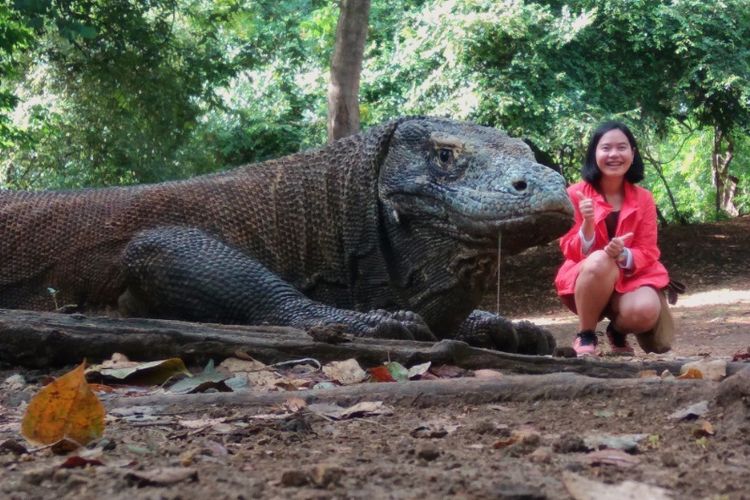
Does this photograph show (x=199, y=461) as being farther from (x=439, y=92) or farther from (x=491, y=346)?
(x=439, y=92)

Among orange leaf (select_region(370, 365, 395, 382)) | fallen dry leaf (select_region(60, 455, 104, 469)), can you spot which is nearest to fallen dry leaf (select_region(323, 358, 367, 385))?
orange leaf (select_region(370, 365, 395, 382))

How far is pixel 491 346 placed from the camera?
4.38 m

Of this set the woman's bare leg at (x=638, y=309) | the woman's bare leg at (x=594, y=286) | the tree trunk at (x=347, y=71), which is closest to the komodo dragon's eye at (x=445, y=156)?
the woman's bare leg at (x=594, y=286)

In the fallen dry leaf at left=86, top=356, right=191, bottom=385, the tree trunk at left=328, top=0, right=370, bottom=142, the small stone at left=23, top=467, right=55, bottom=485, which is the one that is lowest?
the small stone at left=23, top=467, right=55, bottom=485

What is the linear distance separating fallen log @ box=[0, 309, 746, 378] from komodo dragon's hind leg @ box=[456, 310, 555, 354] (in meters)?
1.28

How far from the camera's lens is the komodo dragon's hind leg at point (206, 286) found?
11.9 ft

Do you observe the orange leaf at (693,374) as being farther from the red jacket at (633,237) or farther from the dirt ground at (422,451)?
the red jacket at (633,237)

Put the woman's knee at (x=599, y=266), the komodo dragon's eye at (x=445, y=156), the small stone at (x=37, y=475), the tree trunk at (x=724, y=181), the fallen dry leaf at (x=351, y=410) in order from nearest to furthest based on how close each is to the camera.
A: the small stone at (x=37, y=475)
the fallen dry leaf at (x=351, y=410)
the komodo dragon's eye at (x=445, y=156)
the woman's knee at (x=599, y=266)
the tree trunk at (x=724, y=181)

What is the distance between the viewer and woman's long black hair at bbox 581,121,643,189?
4887 mm

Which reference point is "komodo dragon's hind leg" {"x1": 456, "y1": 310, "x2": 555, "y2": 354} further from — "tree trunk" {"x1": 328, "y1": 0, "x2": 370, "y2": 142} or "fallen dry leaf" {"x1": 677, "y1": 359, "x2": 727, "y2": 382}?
"tree trunk" {"x1": 328, "y1": 0, "x2": 370, "y2": 142}

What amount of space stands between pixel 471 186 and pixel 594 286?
122 centimetres

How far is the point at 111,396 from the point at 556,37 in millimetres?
10516

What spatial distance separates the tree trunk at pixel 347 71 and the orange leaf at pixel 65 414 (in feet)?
22.0

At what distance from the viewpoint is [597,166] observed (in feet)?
16.0
